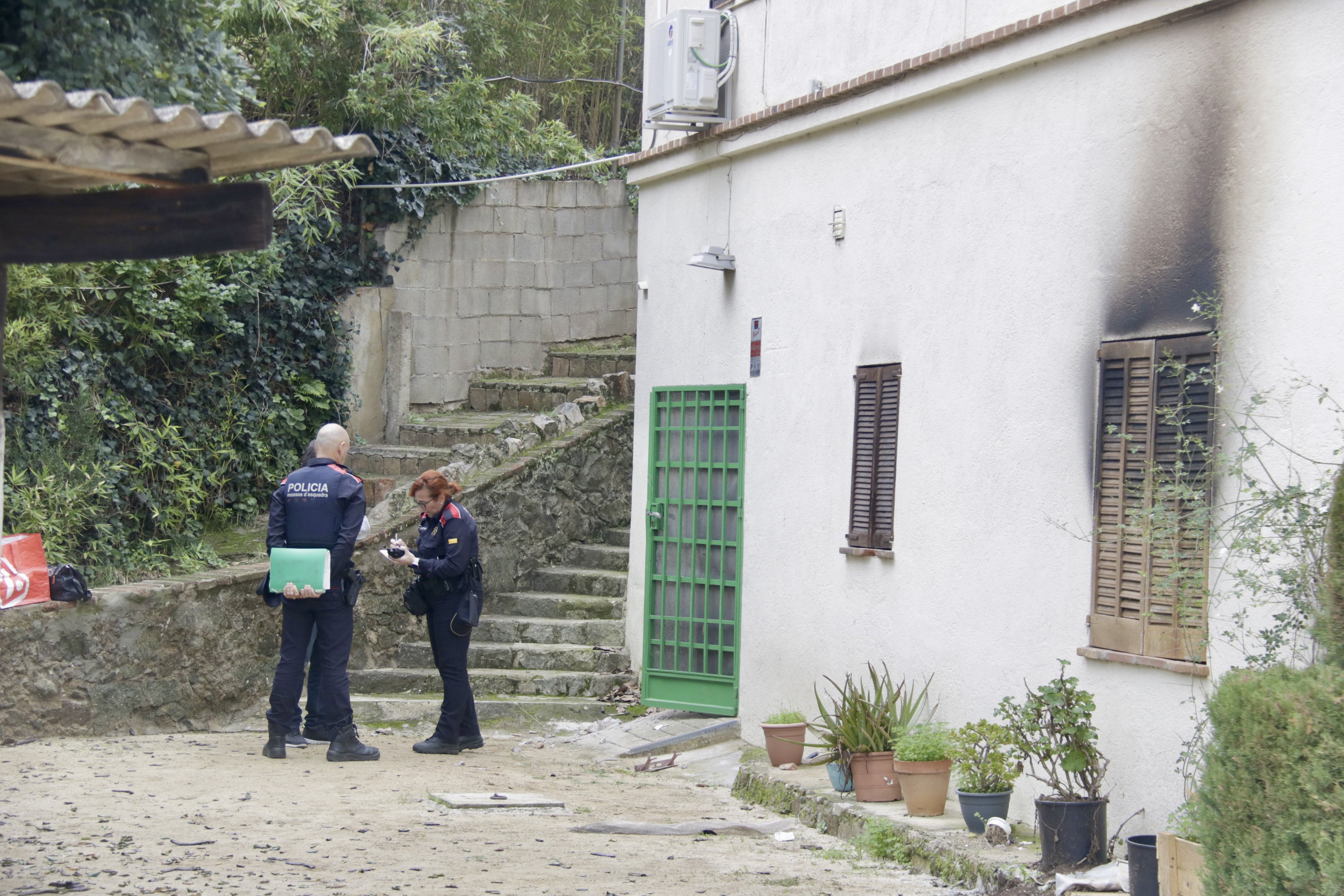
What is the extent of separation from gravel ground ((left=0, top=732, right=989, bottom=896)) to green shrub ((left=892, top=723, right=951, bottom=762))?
53cm

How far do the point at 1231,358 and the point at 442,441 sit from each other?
888 centimetres

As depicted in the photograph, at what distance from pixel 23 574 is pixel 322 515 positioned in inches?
69.1

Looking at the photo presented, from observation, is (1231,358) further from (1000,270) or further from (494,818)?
(494,818)

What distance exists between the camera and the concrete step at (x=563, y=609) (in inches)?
435

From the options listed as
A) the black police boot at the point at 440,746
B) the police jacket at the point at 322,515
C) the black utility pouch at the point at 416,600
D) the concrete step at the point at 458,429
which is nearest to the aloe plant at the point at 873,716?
the black police boot at the point at 440,746

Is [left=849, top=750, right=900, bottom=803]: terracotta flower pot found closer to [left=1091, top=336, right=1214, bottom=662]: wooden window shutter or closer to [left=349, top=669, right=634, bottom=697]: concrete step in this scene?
[left=1091, top=336, right=1214, bottom=662]: wooden window shutter

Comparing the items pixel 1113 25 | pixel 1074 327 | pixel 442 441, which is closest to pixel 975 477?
pixel 1074 327

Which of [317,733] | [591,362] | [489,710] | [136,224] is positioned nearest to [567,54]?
[591,362]

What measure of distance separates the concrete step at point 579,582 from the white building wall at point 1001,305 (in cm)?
193

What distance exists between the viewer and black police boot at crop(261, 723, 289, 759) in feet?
27.6

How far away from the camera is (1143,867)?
5355 millimetres

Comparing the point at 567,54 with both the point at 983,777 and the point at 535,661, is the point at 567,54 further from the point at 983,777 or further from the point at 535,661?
the point at 983,777

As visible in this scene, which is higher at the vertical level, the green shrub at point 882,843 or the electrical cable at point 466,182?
the electrical cable at point 466,182

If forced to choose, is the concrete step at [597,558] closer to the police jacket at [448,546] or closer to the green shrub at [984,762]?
the police jacket at [448,546]
